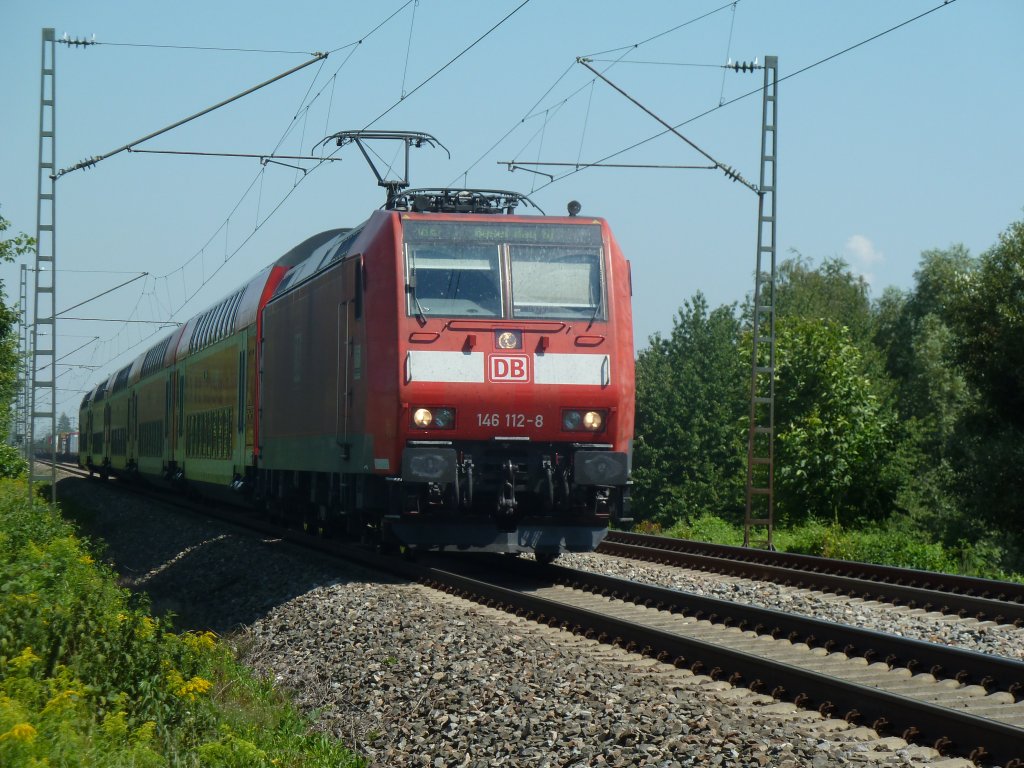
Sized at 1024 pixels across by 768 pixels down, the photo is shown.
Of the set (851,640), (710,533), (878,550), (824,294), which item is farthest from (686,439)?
(851,640)

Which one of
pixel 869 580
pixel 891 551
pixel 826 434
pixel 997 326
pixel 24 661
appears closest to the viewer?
pixel 24 661

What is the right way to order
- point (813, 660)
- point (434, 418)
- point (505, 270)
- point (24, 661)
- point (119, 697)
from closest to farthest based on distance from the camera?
point (24, 661) → point (119, 697) → point (813, 660) → point (434, 418) → point (505, 270)

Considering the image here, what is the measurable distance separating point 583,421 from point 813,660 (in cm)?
474

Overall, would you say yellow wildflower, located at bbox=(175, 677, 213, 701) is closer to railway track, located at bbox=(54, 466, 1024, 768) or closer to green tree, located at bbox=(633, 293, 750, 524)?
railway track, located at bbox=(54, 466, 1024, 768)

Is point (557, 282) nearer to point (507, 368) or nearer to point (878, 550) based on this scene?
point (507, 368)

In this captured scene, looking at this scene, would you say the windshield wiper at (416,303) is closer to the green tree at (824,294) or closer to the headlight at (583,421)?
the headlight at (583,421)

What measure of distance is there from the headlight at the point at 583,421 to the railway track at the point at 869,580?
2.70 meters

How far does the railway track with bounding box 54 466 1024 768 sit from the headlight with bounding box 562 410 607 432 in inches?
60.4

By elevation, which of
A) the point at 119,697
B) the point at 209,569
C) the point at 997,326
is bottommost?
the point at 209,569

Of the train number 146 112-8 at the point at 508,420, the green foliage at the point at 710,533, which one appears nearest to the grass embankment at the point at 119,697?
the train number 146 112-8 at the point at 508,420

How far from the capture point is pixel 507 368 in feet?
42.7

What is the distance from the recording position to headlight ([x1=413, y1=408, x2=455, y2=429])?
12.8 meters

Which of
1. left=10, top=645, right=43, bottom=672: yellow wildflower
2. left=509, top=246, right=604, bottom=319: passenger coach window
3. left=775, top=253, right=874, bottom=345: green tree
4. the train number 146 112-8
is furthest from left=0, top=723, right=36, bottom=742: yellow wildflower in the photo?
left=775, top=253, right=874, bottom=345: green tree

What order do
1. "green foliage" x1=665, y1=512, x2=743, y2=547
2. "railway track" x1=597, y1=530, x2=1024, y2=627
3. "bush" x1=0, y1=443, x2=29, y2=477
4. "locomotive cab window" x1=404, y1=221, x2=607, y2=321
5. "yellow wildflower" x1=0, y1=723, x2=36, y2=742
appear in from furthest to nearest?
"bush" x1=0, y1=443, x2=29, y2=477 → "green foliage" x1=665, y1=512, x2=743, y2=547 → "locomotive cab window" x1=404, y1=221, x2=607, y2=321 → "railway track" x1=597, y1=530, x2=1024, y2=627 → "yellow wildflower" x1=0, y1=723, x2=36, y2=742
